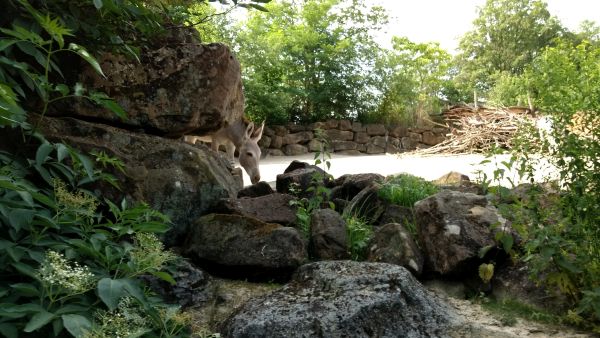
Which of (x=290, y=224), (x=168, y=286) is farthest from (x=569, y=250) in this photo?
(x=168, y=286)

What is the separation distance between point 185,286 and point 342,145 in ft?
47.0

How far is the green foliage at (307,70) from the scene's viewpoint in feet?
55.6

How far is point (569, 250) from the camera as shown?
9.47ft

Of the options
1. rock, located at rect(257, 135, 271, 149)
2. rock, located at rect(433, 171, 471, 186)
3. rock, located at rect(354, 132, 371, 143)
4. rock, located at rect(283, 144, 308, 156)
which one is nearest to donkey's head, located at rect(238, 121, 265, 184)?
rock, located at rect(433, 171, 471, 186)

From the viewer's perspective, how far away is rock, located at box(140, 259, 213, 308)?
279cm

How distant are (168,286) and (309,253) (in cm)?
108

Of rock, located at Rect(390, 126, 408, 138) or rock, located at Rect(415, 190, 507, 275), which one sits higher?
rock, located at Rect(390, 126, 408, 138)

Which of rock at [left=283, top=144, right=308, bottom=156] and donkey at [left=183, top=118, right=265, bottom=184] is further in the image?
rock at [left=283, top=144, right=308, bottom=156]

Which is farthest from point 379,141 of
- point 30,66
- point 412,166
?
point 30,66

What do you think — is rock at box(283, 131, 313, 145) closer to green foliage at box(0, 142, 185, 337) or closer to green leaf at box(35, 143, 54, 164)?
green foliage at box(0, 142, 185, 337)

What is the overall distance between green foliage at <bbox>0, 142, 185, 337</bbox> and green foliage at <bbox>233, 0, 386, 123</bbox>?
46.8 ft

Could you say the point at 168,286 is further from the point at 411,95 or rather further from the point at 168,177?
the point at 411,95

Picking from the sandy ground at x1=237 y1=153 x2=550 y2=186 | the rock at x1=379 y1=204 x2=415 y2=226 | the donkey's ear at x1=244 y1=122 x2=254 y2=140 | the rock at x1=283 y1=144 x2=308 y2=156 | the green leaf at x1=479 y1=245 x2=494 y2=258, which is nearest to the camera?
the green leaf at x1=479 y1=245 x2=494 y2=258

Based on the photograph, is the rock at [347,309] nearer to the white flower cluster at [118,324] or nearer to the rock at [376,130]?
the white flower cluster at [118,324]
